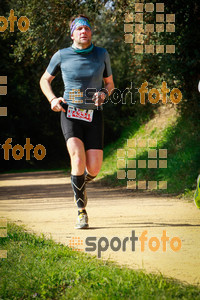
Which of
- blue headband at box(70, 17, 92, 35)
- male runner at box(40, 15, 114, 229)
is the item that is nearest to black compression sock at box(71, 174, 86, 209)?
male runner at box(40, 15, 114, 229)

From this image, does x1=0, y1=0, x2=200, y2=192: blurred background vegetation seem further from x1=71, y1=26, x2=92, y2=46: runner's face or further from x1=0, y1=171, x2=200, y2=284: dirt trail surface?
x1=71, y1=26, x2=92, y2=46: runner's face

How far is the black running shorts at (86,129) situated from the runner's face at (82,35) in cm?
82

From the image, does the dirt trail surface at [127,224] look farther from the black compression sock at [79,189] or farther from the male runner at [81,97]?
the male runner at [81,97]

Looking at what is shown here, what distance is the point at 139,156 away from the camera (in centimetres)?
1576

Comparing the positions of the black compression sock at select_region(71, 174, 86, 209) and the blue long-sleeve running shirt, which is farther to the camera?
the black compression sock at select_region(71, 174, 86, 209)

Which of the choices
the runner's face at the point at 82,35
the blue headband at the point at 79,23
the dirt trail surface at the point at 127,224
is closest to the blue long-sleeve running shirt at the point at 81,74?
the runner's face at the point at 82,35

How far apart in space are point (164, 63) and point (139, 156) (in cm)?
319

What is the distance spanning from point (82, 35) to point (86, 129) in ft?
3.81

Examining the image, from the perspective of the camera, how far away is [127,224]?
671 centimetres

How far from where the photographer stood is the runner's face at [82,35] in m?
6.10

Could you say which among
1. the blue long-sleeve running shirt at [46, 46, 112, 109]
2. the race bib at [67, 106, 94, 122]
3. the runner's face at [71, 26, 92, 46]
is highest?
the runner's face at [71, 26, 92, 46]

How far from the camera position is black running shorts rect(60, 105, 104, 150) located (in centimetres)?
629

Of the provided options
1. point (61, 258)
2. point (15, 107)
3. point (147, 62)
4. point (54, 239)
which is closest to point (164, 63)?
point (147, 62)

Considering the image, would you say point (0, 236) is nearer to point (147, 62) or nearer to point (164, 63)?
→ point (164, 63)
